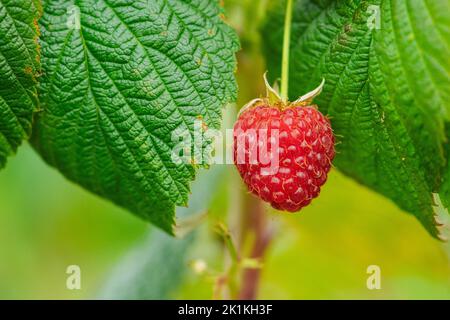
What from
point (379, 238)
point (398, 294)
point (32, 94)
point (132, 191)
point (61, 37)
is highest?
point (61, 37)

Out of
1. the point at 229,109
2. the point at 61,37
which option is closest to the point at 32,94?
the point at 61,37

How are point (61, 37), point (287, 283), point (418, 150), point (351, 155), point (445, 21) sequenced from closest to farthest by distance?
point (445, 21)
point (418, 150)
point (61, 37)
point (351, 155)
point (287, 283)

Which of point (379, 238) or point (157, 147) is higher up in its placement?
point (157, 147)

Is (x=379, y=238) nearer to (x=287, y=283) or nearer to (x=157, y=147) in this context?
(x=287, y=283)

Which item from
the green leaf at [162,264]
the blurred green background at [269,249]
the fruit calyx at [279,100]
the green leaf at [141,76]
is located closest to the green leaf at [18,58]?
the green leaf at [141,76]

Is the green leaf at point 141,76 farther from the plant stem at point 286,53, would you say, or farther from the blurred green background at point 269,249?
the blurred green background at point 269,249

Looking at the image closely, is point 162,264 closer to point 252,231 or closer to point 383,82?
point 252,231

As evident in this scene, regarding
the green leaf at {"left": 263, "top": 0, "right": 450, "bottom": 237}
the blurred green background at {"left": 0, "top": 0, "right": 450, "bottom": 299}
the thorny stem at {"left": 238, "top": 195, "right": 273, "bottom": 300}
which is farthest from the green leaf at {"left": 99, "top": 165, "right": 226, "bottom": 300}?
the green leaf at {"left": 263, "top": 0, "right": 450, "bottom": 237}
